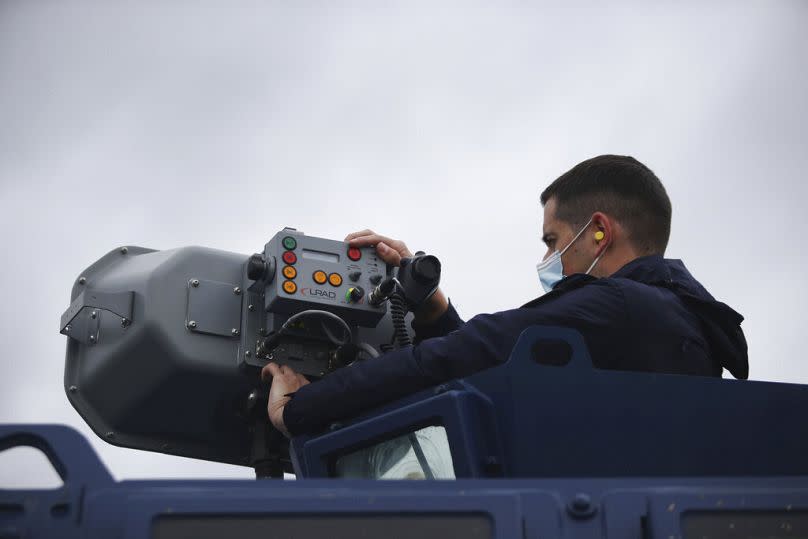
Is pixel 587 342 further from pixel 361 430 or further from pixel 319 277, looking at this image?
pixel 319 277

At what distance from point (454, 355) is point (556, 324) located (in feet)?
0.88

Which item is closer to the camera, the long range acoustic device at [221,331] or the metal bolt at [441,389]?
the metal bolt at [441,389]

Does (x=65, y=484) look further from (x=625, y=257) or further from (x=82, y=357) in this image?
(x=625, y=257)

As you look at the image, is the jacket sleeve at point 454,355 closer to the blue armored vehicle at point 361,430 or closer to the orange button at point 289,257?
the blue armored vehicle at point 361,430

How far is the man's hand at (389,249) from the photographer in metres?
3.64

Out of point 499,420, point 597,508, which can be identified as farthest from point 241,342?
point 597,508

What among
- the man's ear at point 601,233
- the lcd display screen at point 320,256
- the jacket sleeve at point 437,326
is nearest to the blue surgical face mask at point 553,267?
the man's ear at point 601,233

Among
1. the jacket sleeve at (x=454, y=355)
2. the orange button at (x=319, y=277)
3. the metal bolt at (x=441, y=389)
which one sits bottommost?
the metal bolt at (x=441, y=389)

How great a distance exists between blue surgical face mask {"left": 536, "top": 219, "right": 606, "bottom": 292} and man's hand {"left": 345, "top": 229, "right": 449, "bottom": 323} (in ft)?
1.26

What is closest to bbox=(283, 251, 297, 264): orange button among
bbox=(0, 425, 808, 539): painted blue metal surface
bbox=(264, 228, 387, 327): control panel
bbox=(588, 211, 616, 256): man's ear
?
bbox=(264, 228, 387, 327): control panel

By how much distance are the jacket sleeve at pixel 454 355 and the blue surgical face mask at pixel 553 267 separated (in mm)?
906

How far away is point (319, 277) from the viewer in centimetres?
351

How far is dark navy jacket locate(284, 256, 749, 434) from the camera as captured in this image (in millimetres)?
2785

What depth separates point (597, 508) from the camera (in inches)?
72.4
